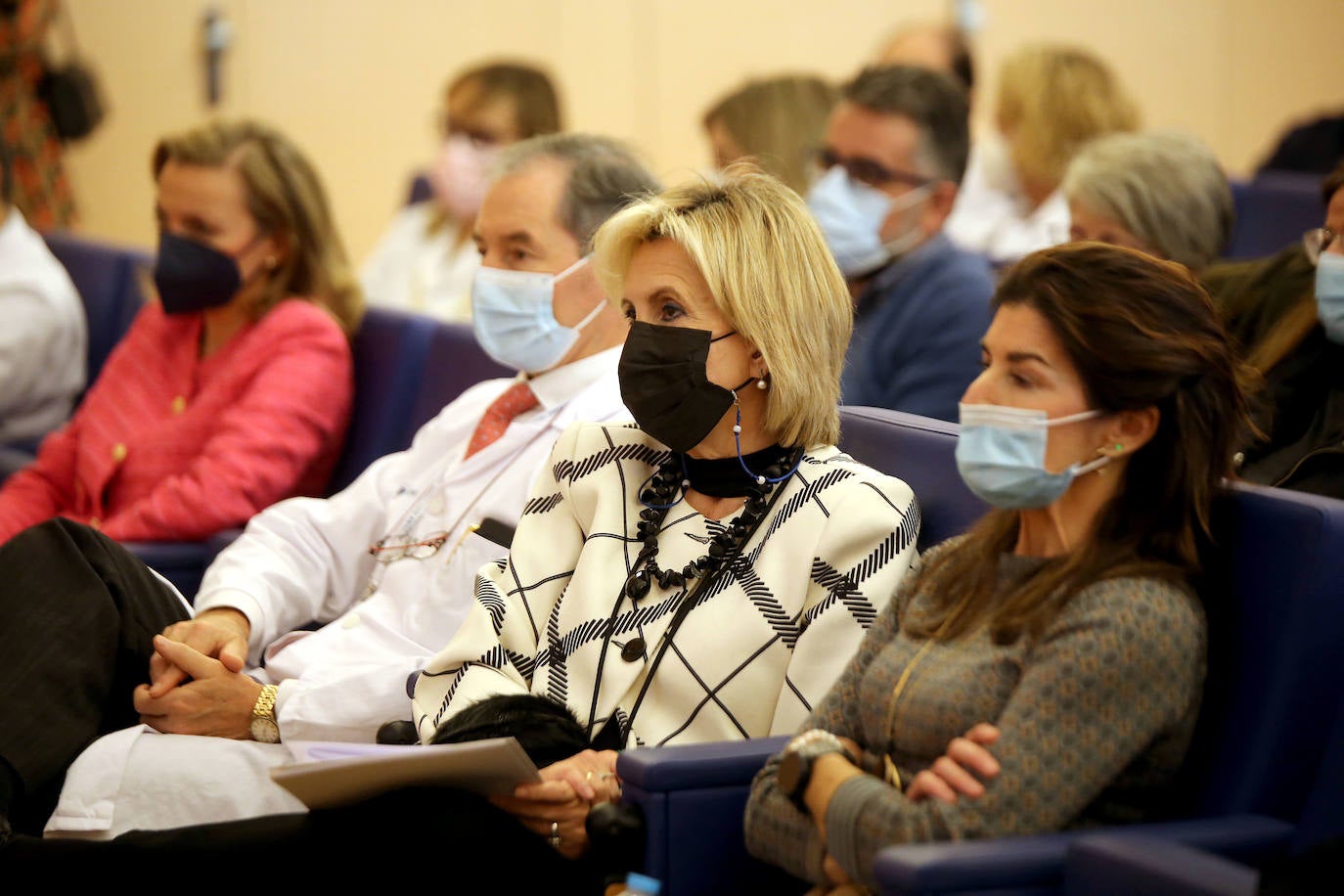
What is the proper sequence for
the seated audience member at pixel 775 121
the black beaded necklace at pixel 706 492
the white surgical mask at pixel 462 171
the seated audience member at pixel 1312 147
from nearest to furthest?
the black beaded necklace at pixel 706 492 → the seated audience member at pixel 775 121 → the white surgical mask at pixel 462 171 → the seated audience member at pixel 1312 147

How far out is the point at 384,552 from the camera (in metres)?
2.63

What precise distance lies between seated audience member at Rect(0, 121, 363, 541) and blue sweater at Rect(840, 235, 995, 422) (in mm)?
1123

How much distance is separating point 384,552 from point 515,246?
0.58 metres

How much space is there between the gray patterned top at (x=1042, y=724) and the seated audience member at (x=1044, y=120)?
3.24 meters

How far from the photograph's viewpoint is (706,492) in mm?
2125

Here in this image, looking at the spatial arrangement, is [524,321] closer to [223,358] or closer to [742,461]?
[742,461]

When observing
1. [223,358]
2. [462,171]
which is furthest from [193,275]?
[462,171]

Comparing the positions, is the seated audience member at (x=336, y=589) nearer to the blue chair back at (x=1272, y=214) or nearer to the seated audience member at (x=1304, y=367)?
the seated audience member at (x=1304, y=367)

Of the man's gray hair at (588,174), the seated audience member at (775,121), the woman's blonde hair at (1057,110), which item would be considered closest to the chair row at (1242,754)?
the man's gray hair at (588,174)

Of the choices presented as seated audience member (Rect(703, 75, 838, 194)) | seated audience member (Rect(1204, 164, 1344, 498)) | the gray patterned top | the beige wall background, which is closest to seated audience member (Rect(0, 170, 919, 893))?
the gray patterned top

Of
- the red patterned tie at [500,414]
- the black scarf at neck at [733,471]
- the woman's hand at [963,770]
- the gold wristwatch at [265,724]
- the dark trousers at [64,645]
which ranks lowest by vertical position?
the gold wristwatch at [265,724]

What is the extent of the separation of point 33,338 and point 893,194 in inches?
90.4

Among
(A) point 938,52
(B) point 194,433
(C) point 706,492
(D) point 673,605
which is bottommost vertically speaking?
(B) point 194,433

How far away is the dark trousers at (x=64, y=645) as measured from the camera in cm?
215
